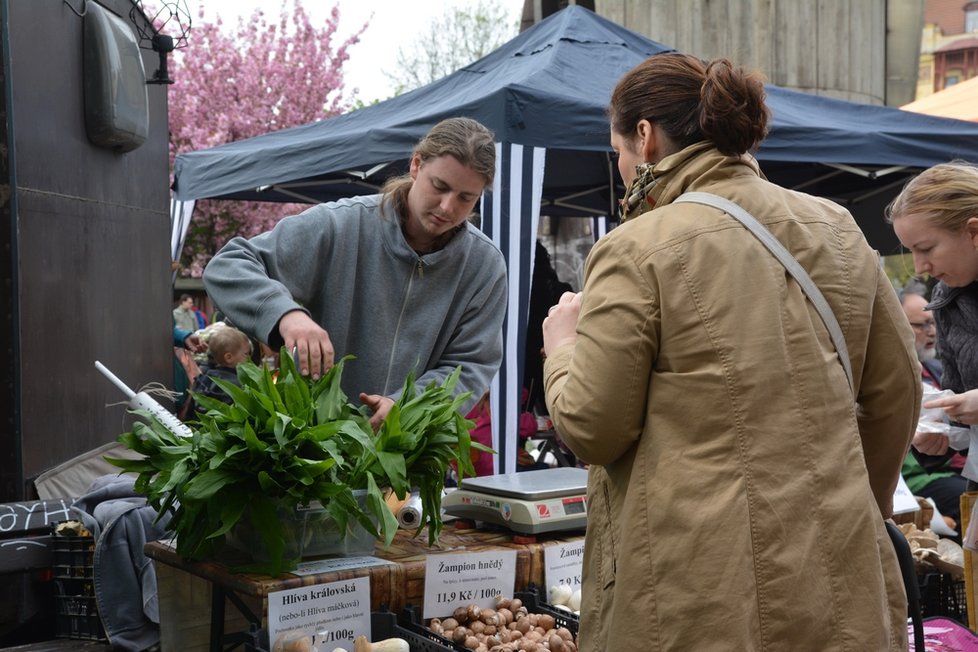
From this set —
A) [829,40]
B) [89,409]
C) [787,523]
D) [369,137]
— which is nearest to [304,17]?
[829,40]

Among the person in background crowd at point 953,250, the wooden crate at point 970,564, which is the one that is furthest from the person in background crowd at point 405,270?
the wooden crate at point 970,564

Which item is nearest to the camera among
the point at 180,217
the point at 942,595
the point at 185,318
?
the point at 942,595

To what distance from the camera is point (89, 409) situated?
4172 mm

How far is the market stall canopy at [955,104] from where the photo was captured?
688 cm

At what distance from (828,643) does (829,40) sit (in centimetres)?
1144

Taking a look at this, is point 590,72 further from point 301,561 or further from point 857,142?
point 301,561

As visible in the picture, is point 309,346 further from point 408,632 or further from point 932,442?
point 932,442

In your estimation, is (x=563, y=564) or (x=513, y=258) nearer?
(x=563, y=564)

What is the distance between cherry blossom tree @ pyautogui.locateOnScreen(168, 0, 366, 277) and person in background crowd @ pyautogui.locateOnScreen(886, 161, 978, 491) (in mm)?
13579

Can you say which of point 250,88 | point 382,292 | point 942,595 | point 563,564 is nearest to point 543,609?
point 563,564

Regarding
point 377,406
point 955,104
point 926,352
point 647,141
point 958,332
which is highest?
point 955,104

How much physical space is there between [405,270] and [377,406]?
0.42 m

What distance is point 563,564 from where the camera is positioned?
7.00 ft

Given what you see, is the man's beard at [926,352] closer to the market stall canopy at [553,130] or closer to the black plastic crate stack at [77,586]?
the market stall canopy at [553,130]
